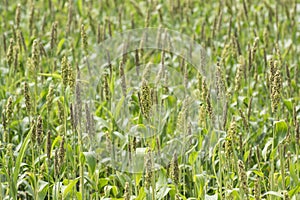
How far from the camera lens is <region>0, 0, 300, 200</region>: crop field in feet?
10.2

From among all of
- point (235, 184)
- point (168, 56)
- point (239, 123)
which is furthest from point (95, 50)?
point (235, 184)

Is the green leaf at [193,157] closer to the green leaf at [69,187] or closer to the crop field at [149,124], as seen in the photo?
the crop field at [149,124]

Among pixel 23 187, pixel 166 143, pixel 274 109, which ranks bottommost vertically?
pixel 23 187

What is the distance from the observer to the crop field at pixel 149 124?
311cm

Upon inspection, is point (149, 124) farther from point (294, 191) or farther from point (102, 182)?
point (294, 191)

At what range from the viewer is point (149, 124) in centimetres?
297

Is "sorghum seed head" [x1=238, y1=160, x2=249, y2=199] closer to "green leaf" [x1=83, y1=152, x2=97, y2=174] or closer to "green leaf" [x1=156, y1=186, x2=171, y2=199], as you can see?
"green leaf" [x1=156, y1=186, x2=171, y2=199]

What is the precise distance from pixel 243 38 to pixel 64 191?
3.27 m

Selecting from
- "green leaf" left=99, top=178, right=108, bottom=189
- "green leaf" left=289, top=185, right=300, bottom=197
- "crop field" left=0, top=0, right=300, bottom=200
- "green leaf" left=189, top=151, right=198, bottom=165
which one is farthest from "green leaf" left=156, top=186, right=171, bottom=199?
"green leaf" left=289, top=185, right=300, bottom=197

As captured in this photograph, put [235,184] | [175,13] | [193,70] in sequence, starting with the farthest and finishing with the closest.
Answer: [175,13] → [193,70] → [235,184]

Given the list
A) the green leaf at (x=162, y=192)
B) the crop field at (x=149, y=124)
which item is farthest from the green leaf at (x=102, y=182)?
the green leaf at (x=162, y=192)

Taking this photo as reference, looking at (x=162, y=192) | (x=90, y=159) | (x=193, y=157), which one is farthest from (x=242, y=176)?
(x=90, y=159)

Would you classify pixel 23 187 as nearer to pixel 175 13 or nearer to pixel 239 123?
pixel 239 123

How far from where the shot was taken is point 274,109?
116 inches
